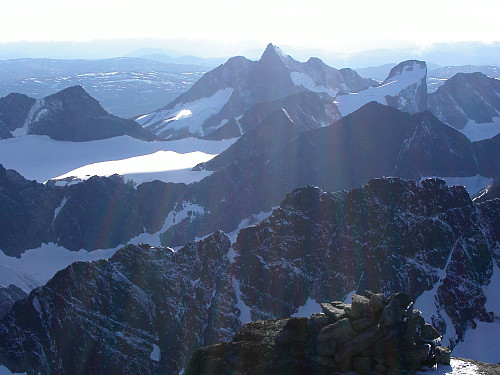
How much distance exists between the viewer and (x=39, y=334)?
9344 centimetres

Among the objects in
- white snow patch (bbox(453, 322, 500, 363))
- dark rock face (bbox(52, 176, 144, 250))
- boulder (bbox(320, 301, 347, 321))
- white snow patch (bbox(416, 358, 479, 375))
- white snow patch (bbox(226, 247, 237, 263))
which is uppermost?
boulder (bbox(320, 301, 347, 321))

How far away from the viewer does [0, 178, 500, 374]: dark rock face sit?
93.0 meters

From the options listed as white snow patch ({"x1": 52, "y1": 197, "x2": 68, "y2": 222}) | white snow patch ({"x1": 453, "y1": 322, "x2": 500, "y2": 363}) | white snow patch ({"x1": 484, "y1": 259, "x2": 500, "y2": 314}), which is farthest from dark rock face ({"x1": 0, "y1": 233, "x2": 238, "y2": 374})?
white snow patch ({"x1": 52, "y1": 197, "x2": 68, "y2": 222})

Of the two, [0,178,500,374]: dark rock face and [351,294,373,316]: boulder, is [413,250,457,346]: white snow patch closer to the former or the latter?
[0,178,500,374]: dark rock face

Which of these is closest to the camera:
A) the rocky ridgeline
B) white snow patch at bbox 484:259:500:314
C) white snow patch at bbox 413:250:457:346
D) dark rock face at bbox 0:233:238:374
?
the rocky ridgeline

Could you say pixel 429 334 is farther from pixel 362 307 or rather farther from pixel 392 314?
pixel 362 307

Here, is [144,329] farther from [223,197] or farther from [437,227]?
[223,197]

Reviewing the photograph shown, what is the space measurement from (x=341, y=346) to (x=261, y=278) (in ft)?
226

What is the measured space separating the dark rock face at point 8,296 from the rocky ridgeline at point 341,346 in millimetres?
107603

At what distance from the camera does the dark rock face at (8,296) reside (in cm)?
13305

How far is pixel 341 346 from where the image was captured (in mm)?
35469

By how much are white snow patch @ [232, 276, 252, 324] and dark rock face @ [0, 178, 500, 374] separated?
0.39 meters

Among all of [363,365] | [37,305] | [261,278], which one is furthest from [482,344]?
[37,305]

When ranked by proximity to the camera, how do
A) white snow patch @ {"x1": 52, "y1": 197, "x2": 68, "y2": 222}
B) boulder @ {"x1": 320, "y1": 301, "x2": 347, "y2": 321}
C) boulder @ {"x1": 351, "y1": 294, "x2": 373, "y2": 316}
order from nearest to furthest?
1. boulder @ {"x1": 351, "y1": 294, "x2": 373, "y2": 316}
2. boulder @ {"x1": 320, "y1": 301, "x2": 347, "y2": 321}
3. white snow patch @ {"x1": 52, "y1": 197, "x2": 68, "y2": 222}
